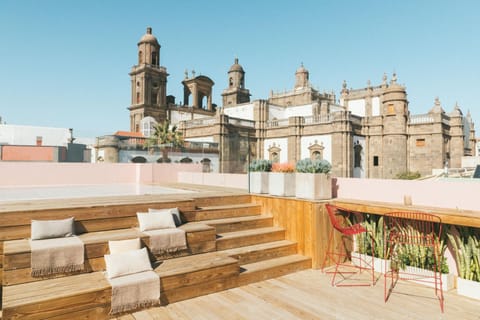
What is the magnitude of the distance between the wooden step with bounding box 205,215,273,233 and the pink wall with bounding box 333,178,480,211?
5.39 ft

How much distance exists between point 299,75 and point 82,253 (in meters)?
38.9

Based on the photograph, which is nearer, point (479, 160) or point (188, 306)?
point (188, 306)

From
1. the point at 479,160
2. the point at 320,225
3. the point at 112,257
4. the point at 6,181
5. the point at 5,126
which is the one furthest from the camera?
the point at 5,126

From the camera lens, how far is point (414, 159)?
27.5m

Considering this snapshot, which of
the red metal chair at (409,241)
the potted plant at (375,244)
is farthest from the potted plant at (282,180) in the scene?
the red metal chair at (409,241)

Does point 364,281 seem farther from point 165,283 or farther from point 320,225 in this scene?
point 165,283

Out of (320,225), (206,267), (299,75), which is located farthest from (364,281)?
(299,75)

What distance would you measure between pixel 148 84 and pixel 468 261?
3558 cm

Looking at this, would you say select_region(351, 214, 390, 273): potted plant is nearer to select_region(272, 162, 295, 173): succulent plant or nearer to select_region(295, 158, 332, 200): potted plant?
select_region(295, 158, 332, 200): potted plant

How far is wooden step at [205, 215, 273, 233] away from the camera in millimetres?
5848

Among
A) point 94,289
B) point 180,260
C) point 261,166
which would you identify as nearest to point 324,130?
point 261,166

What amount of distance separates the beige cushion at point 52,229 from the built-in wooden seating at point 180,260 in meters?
0.21

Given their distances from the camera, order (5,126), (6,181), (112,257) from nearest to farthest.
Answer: (112,257), (6,181), (5,126)

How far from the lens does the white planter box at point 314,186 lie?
6086mm
